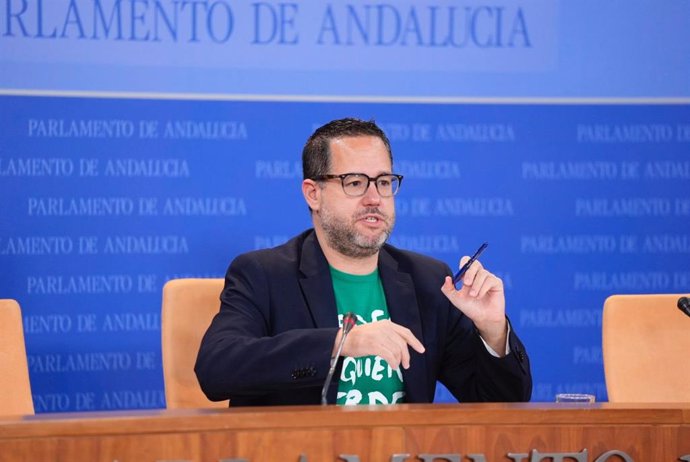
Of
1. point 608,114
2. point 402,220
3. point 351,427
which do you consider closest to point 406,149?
point 402,220

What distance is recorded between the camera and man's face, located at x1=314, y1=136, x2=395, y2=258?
2744mm

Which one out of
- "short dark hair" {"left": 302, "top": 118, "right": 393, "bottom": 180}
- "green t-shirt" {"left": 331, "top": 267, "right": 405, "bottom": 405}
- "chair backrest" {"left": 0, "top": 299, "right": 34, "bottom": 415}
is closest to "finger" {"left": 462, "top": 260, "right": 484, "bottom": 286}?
"green t-shirt" {"left": 331, "top": 267, "right": 405, "bottom": 405}

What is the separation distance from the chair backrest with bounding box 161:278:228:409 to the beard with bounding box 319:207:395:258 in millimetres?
420

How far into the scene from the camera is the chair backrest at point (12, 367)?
9.09 ft

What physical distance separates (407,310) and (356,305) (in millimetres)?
137

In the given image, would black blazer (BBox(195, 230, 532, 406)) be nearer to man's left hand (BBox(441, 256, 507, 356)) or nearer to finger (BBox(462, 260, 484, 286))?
man's left hand (BBox(441, 256, 507, 356))

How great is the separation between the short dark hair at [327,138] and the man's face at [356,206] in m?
0.02

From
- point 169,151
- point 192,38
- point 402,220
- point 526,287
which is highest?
point 192,38

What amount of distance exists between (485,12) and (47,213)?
1.80 meters

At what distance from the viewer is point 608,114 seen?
4066 millimetres

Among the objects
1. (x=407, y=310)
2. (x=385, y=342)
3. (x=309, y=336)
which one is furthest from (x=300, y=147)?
(x=385, y=342)

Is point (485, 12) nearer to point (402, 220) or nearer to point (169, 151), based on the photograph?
point (402, 220)

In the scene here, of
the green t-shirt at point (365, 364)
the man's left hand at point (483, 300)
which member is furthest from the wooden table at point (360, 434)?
the green t-shirt at point (365, 364)

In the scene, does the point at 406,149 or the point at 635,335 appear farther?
the point at 406,149
